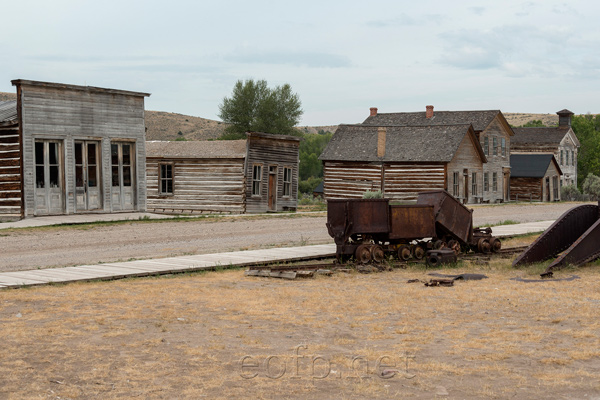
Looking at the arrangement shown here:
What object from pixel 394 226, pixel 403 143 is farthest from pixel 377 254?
pixel 403 143

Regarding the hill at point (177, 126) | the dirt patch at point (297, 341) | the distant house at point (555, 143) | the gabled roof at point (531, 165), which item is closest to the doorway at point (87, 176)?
the dirt patch at point (297, 341)

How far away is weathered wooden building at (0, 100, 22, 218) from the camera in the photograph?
77.1 feet

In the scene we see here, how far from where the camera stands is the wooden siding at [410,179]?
4138 cm

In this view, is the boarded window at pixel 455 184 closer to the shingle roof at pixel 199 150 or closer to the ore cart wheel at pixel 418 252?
the shingle roof at pixel 199 150

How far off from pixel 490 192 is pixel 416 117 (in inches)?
330

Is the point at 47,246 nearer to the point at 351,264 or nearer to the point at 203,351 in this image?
the point at 351,264

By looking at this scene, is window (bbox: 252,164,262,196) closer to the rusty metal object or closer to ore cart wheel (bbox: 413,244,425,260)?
ore cart wheel (bbox: 413,244,425,260)

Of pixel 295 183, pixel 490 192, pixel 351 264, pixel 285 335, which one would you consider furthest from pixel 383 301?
pixel 490 192

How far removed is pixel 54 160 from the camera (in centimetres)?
2452

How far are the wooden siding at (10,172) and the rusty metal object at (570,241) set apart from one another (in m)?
17.2

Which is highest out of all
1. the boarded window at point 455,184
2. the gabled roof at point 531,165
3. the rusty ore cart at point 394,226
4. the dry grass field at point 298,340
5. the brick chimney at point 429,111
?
the brick chimney at point 429,111

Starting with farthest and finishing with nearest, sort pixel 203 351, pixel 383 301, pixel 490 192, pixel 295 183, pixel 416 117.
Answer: pixel 416 117 < pixel 490 192 < pixel 295 183 < pixel 383 301 < pixel 203 351

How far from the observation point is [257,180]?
33.5m

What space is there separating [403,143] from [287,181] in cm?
1073
